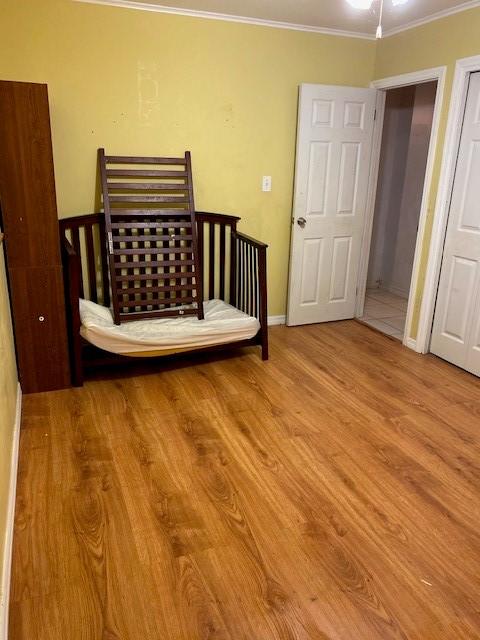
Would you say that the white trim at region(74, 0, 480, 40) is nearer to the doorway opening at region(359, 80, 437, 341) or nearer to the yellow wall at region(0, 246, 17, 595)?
the doorway opening at region(359, 80, 437, 341)

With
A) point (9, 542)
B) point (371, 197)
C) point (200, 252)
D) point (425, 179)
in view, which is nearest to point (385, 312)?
point (371, 197)

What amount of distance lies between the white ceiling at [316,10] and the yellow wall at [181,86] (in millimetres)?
96

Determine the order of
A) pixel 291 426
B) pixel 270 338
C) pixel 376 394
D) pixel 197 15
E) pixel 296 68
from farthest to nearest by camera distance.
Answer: pixel 270 338 < pixel 296 68 < pixel 197 15 < pixel 376 394 < pixel 291 426

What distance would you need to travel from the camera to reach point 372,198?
413 centimetres

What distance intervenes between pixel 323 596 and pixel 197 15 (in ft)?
11.4

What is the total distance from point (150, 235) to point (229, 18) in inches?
63.8

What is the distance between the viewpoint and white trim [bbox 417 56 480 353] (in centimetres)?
307

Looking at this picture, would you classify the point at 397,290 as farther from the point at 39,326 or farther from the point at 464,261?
the point at 39,326

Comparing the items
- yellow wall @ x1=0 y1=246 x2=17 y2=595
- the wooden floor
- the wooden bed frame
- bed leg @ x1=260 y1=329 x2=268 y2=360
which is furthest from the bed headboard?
the wooden floor

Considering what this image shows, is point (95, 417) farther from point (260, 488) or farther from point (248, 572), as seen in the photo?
point (248, 572)

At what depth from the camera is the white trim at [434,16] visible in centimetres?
294

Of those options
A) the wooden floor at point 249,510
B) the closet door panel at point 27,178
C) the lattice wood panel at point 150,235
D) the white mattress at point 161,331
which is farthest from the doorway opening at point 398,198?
the closet door panel at point 27,178

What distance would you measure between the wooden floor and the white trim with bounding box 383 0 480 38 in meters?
2.38

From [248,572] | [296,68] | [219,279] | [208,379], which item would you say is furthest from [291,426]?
[296,68]
